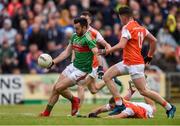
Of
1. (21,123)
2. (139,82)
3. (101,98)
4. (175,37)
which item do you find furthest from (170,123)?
(175,37)

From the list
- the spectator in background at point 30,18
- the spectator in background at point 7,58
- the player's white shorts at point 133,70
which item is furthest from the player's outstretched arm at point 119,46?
the spectator in background at point 30,18

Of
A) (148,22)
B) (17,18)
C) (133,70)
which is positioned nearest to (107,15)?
(148,22)

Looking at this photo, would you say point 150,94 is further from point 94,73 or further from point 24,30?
point 24,30

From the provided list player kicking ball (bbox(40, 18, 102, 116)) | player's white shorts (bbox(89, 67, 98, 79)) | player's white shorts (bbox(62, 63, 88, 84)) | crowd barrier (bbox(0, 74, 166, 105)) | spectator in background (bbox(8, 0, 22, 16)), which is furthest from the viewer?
spectator in background (bbox(8, 0, 22, 16))

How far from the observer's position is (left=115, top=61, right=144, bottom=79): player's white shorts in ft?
60.4

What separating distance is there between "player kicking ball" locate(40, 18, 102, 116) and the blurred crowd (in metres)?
9.77

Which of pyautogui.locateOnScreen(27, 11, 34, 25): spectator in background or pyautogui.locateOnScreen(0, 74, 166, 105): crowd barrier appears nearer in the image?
pyautogui.locateOnScreen(0, 74, 166, 105): crowd barrier

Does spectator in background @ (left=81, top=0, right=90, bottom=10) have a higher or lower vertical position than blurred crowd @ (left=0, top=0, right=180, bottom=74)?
higher

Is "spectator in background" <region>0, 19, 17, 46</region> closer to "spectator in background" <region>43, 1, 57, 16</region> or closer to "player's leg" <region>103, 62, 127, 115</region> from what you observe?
"spectator in background" <region>43, 1, 57, 16</region>

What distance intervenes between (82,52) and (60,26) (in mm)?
12097

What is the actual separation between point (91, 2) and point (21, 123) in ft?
55.0

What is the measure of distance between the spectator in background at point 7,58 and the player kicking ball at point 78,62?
420 inches

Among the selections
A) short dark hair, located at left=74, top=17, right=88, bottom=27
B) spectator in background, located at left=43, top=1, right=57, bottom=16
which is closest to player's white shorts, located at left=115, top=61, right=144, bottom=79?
short dark hair, located at left=74, top=17, right=88, bottom=27

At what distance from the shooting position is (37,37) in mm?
30625
